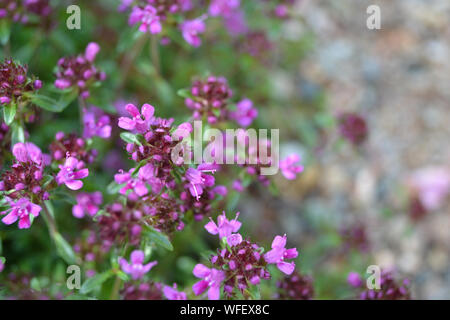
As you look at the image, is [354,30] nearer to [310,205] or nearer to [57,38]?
[310,205]

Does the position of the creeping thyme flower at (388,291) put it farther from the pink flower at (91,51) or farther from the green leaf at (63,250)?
the pink flower at (91,51)

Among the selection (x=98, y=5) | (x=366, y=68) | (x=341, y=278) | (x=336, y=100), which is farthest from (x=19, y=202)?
(x=366, y=68)

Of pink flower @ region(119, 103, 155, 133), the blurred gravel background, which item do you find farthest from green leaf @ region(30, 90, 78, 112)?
the blurred gravel background

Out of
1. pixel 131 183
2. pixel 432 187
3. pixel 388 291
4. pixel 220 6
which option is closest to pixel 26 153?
pixel 131 183

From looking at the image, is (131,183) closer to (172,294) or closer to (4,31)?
(172,294)

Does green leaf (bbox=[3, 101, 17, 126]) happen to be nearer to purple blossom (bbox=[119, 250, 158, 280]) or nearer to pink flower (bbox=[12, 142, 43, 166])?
pink flower (bbox=[12, 142, 43, 166])
